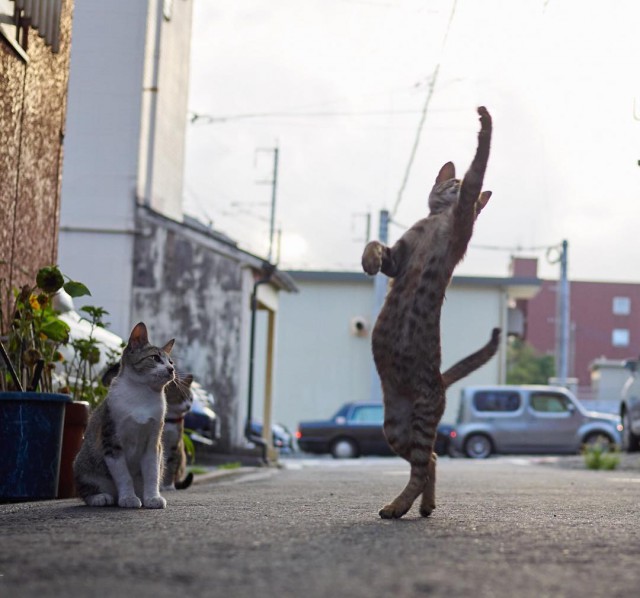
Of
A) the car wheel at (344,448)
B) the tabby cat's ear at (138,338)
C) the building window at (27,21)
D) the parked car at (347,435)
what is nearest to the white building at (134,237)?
the parked car at (347,435)

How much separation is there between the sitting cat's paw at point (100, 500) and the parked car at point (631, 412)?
18083 mm

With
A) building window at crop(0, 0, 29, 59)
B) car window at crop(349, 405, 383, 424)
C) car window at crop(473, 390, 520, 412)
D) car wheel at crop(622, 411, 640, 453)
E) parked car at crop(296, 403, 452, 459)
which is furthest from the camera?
car window at crop(473, 390, 520, 412)

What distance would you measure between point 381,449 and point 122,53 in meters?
12.6

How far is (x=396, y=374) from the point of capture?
5.19 meters

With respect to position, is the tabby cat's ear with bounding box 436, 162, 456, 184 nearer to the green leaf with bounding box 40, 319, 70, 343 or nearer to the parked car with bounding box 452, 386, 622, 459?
the green leaf with bounding box 40, 319, 70, 343

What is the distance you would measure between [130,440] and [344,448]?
896 inches

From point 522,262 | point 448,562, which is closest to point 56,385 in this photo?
point 448,562

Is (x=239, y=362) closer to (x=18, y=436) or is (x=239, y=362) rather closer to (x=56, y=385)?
(x=56, y=385)

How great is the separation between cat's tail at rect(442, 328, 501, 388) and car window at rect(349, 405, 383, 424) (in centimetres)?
2300

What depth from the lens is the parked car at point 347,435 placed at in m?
28.5

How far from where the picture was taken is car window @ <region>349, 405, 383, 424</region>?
28750mm

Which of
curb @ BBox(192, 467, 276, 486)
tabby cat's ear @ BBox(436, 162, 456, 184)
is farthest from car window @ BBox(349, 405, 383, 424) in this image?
tabby cat's ear @ BBox(436, 162, 456, 184)

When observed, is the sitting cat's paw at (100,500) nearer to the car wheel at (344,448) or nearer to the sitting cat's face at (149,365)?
the sitting cat's face at (149,365)

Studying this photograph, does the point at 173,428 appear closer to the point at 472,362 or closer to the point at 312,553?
the point at 472,362
